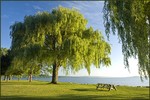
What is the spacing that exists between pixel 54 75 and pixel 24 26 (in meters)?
8.15

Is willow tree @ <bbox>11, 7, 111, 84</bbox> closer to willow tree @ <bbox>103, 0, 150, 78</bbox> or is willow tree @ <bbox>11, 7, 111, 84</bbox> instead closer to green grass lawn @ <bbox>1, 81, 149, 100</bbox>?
green grass lawn @ <bbox>1, 81, 149, 100</bbox>

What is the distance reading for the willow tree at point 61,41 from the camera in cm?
3607

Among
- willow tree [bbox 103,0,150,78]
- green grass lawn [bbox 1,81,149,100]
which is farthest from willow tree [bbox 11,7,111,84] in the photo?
willow tree [bbox 103,0,150,78]

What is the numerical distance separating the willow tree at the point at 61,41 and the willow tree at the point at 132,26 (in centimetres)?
1743

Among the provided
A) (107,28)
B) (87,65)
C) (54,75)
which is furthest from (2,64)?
(107,28)

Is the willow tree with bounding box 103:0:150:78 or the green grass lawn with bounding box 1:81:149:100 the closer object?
the willow tree with bounding box 103:0:150:78

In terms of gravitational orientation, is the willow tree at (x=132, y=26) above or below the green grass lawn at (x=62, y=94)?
above

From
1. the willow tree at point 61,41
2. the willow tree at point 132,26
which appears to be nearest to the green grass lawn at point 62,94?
the willow tree at point 132,26

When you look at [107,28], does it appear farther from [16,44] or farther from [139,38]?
[16,44]

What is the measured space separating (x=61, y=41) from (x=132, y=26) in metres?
21.7

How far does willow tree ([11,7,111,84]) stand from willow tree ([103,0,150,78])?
686 inches

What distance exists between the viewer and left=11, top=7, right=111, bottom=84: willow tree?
36.1m

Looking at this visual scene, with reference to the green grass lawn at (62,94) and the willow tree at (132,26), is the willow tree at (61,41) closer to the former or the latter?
the green grass lawn at (62,94)

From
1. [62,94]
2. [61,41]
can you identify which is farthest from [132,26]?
[61,41]
